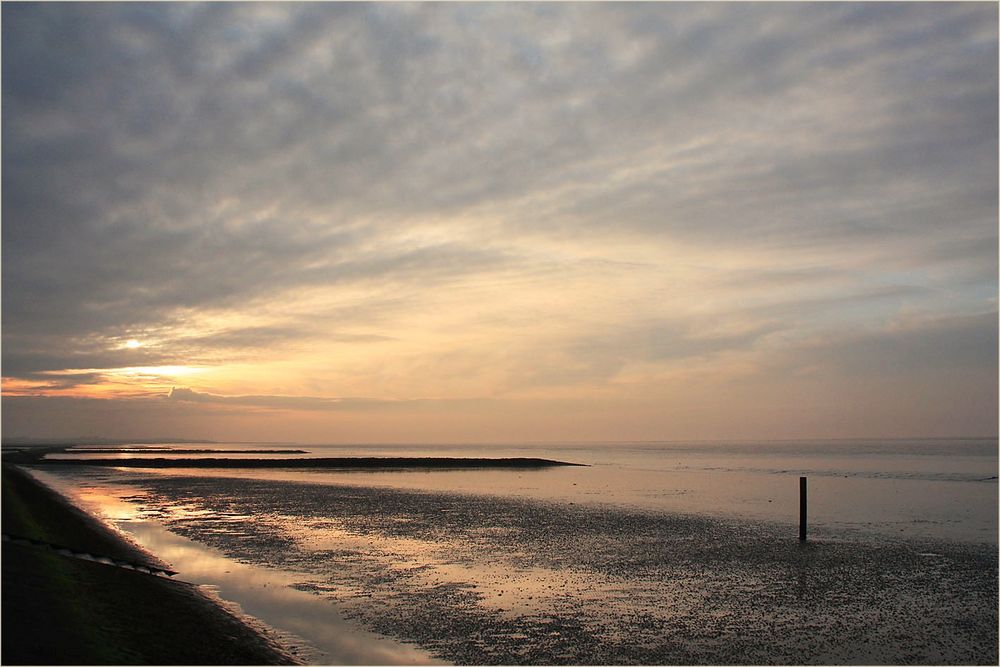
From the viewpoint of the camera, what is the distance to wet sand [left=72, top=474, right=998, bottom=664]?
51.5ft

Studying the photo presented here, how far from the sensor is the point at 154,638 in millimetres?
14359

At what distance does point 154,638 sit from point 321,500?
117ft

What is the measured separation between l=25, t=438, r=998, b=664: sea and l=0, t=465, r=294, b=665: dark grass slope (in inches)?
44.5

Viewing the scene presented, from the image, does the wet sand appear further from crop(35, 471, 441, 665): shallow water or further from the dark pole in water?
the dark pole in water

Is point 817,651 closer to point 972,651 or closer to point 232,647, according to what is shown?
point 972,651

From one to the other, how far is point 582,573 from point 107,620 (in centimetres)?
1373

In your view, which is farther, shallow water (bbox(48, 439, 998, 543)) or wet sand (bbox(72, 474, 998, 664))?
shallow water (bbox(48, 439, 998, 543))

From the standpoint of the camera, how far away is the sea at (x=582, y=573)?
625 inches

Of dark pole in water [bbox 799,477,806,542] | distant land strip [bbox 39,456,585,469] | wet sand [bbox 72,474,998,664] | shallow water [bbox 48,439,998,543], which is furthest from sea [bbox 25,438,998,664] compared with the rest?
distant land strip [bbox 39,456,585,469]

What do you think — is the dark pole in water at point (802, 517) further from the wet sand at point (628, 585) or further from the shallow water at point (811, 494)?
the shallow water at point (811, 494)

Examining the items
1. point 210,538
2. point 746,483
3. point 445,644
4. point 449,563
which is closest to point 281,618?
point 445,644

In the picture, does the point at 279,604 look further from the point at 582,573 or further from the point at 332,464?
the point at 332,464

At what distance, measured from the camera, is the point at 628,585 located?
70.8 ft

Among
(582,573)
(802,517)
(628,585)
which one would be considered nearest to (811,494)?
(802,517)
